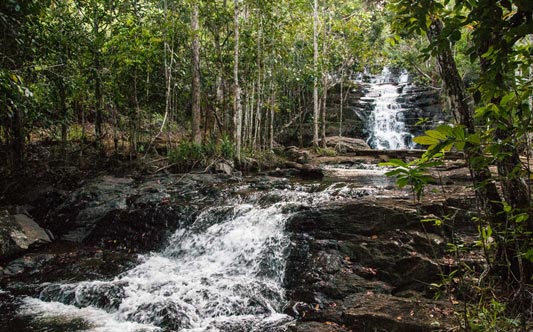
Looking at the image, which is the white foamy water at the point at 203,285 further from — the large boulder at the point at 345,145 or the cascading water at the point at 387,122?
the cascading water at the point at 387,122

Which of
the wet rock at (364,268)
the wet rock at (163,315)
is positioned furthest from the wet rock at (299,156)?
the wet rock at (163,315)

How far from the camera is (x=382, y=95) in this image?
24797 mm

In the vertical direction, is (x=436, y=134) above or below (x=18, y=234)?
above

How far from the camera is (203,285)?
5.45 meters

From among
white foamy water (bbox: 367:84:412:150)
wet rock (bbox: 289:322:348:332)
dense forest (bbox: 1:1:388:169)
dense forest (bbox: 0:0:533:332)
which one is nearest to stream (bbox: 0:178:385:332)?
wet rock (bbox: 289:322:348:332)

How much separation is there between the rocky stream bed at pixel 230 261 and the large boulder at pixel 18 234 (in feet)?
0.08

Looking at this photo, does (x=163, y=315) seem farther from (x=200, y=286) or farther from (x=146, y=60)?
(x=146, y=60)

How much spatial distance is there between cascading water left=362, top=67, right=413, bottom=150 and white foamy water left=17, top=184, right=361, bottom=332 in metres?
14.7

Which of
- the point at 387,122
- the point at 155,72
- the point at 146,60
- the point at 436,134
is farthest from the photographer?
the point at 387,122

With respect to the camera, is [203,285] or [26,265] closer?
[203,285]

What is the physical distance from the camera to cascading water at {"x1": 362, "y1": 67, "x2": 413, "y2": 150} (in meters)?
21.2

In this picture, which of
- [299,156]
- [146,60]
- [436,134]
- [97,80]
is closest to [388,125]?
[299,156]

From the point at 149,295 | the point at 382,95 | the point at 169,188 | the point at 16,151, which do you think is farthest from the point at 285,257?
the point at 382,95

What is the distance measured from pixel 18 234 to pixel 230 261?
14.7 feet
